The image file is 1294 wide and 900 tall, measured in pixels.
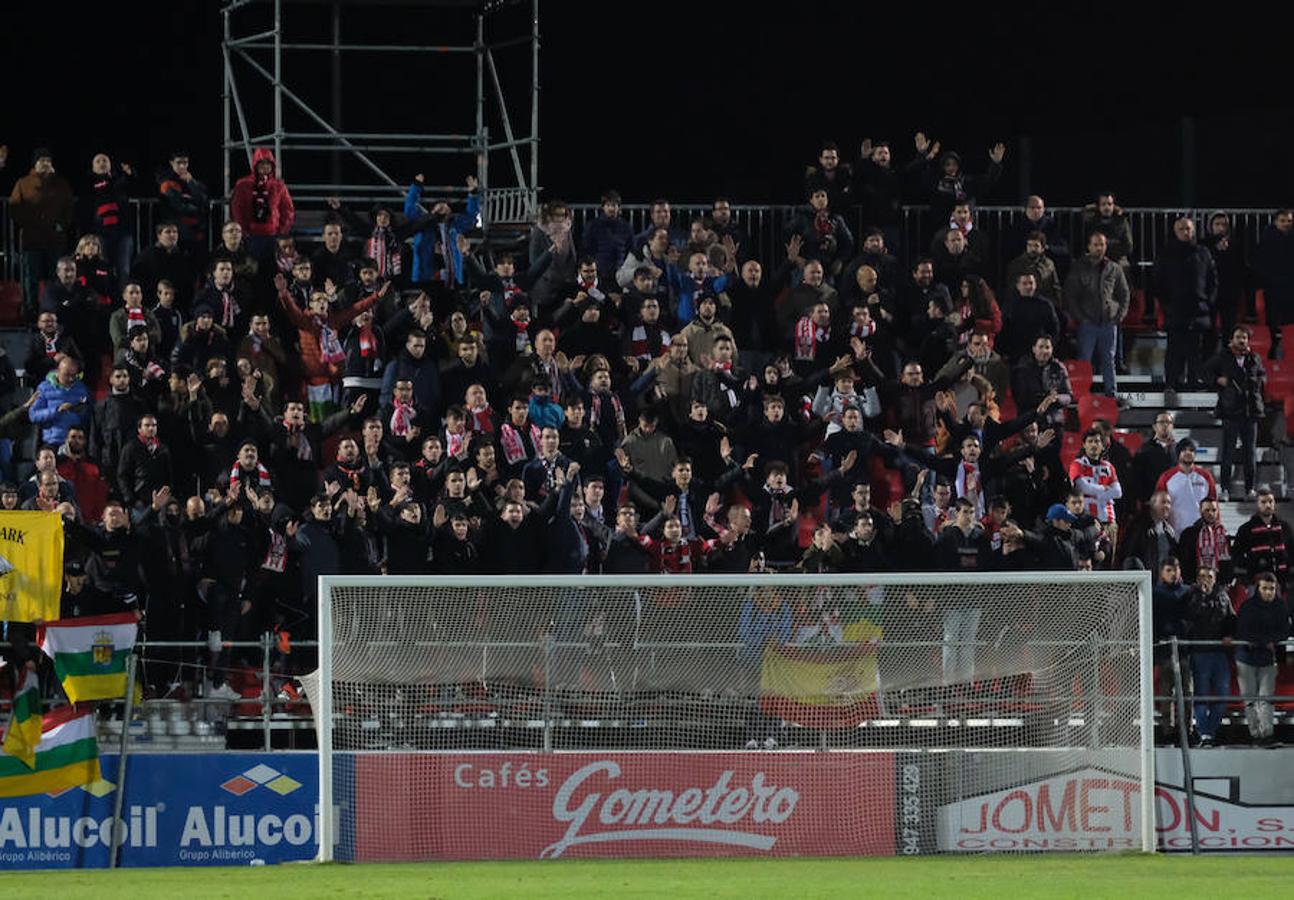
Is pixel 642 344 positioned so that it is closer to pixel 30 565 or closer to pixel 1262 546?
pixel 1262 546

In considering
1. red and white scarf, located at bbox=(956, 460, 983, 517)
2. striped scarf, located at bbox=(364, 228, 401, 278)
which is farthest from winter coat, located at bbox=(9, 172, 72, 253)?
red and white scarf, located at bbox=(956, 460, 983, 517)

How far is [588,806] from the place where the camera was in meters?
16.4

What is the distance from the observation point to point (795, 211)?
74.8 feet

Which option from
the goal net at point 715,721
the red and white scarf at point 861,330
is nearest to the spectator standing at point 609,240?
the red and white scarf at point 861,330

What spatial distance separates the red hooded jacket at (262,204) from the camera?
21.4m

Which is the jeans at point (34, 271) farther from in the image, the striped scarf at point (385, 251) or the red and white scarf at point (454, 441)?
the red and white scarf at point (454, 441)

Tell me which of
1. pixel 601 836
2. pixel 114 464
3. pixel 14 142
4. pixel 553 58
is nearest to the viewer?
pixel 601 836

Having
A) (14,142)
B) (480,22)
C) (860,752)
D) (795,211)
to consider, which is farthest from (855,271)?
(14,142)

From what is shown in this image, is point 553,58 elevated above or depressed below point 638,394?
above

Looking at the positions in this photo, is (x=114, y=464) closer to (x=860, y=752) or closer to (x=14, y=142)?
(x=860, y=752)

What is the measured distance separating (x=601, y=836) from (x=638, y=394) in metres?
5.27

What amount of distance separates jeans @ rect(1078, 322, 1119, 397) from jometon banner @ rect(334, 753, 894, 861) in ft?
24.8

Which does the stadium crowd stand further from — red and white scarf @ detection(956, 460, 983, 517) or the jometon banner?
the jometon banner

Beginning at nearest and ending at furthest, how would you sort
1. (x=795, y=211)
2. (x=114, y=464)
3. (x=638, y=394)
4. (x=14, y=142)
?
(x=114, y=464) → (x=638, y=394) → (x=795, y=211) → (x=14, y=142)
